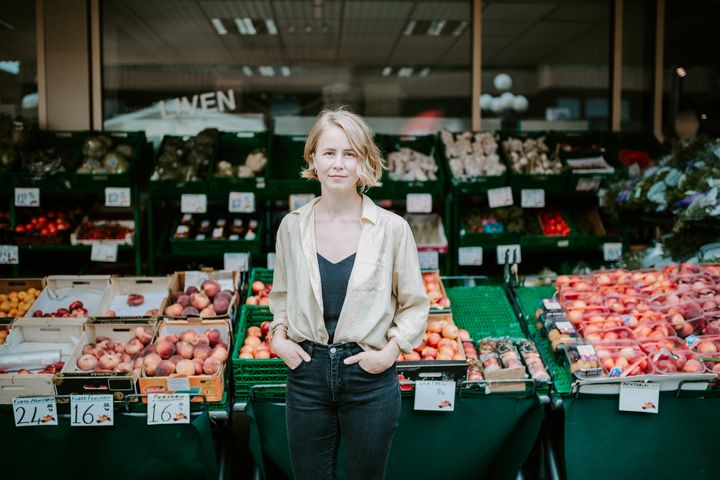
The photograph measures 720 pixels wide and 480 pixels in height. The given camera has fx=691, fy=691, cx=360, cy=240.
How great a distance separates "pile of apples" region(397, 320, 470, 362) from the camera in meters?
3.45

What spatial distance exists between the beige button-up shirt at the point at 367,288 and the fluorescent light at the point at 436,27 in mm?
4771

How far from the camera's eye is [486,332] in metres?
3.97

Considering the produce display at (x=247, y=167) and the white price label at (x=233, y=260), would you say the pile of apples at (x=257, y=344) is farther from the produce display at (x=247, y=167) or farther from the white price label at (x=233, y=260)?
the produce display at (x=247, y=167)

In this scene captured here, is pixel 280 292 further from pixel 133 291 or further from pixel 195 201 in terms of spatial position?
pixel 195 201

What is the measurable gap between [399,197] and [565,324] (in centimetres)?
205

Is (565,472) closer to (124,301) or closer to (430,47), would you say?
(124,301)

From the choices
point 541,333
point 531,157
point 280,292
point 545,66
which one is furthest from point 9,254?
point 545,66

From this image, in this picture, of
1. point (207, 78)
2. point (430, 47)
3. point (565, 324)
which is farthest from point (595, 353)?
point (207, 78)

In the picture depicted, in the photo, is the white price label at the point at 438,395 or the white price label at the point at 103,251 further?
the white price label at the point at 103,251

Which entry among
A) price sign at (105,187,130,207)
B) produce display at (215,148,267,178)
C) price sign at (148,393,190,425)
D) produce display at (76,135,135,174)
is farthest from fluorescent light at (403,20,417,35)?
price sign at (148,393,190,425)

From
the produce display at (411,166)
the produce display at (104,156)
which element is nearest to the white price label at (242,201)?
the produce display at (104,156)

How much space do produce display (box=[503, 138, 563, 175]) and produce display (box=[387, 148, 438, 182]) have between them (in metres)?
0.67

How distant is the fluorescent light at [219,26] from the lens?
6684mm

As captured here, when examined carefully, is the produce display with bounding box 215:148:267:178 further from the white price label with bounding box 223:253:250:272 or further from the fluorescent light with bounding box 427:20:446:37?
the fluorescent light with bounding box 427:20:446:37
